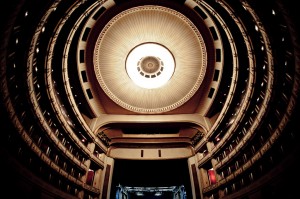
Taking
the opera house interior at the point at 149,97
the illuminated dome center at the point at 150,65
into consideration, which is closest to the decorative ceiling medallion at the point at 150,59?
the illuminated dome center at the point at 150,65

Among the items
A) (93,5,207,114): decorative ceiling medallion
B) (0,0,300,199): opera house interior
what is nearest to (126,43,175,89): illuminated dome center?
(93,5,207,114): decorative ceiling medallion

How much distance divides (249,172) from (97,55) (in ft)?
58.7

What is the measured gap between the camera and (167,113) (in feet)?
73.4

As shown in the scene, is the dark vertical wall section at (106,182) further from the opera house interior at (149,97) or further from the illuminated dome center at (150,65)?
the illuminated dome center at (150,65)

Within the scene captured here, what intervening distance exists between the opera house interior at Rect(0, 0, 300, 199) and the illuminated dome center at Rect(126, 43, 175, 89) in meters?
0.13

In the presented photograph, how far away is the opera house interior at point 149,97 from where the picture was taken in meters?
8.52

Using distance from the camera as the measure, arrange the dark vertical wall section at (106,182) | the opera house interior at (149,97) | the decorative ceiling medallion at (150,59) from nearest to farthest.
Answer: the opera house interior at (149,97), the dark vertical wall section at (106,182), the decorative ceiling medallion at (150,59)

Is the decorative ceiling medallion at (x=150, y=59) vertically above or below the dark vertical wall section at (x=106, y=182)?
above

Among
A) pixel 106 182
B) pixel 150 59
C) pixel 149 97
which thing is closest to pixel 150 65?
pixel 150 59

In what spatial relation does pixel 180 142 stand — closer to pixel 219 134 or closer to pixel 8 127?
pixel 219 134

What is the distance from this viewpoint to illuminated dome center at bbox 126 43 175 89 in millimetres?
20531

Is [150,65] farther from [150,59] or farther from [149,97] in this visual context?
[149,97]

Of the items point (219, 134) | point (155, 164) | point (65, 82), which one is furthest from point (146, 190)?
point (65, 82)

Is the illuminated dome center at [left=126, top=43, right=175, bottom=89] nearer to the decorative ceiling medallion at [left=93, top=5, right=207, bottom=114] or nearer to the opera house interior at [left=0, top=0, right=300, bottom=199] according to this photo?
the decorative ceiling medallion at [left=93, top=5, right=207, bottom=114]
